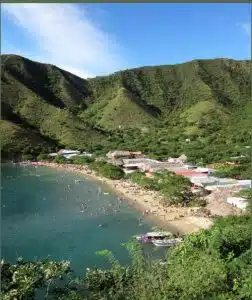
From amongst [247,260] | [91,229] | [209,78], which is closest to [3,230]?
[91,229]

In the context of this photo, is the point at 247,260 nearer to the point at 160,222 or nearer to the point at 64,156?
the point at 160,222

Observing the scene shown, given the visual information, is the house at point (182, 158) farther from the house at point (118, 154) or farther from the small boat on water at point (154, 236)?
the small boat on water at point (154, 236)

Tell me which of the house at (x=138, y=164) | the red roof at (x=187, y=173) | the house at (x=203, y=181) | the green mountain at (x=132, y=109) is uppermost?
the green mountain at (x=132, y=109)

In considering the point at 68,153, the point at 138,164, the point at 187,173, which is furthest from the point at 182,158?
the point at 68,153

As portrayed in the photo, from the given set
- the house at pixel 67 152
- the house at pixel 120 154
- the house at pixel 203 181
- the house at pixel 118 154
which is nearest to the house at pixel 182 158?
the house at pixel 120 154

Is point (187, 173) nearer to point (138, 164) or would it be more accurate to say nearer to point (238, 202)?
point (138, 164)

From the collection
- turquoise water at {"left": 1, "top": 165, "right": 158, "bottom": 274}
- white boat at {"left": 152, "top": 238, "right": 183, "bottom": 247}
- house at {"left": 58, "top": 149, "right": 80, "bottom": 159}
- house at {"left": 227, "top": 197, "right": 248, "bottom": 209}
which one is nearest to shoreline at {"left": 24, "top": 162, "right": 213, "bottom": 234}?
turquoise water at {"left": 1, "top": 165, "right": 158, "bottom": 274}
